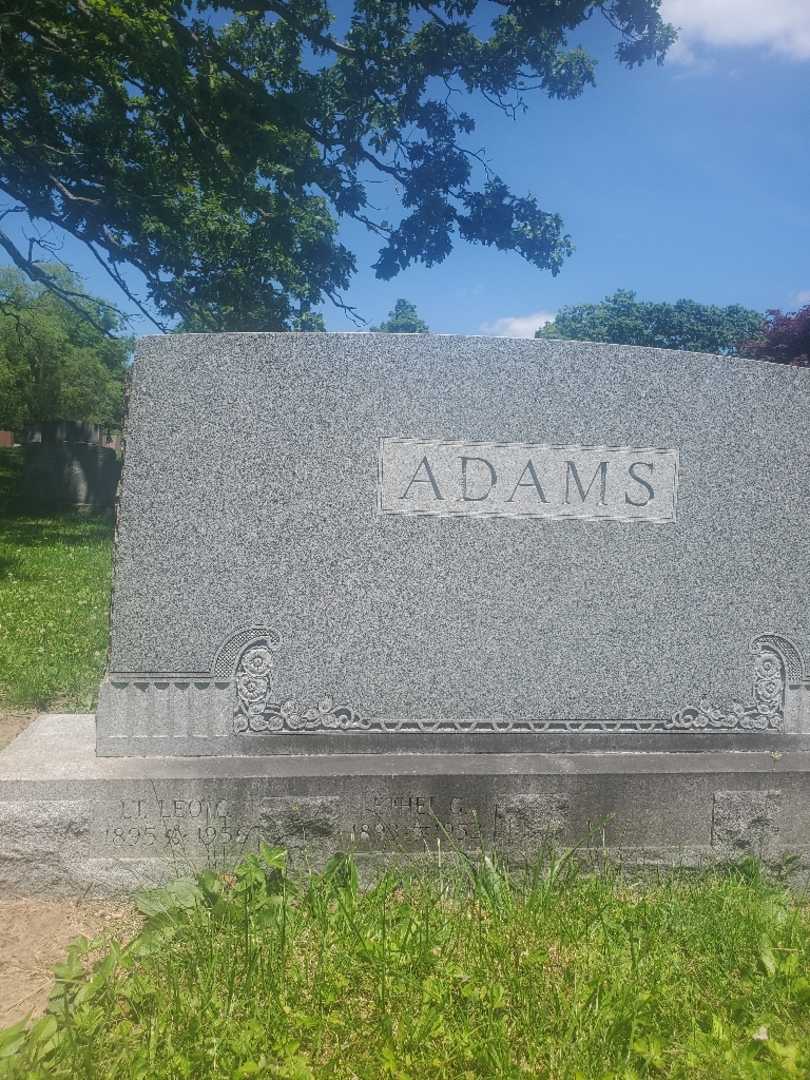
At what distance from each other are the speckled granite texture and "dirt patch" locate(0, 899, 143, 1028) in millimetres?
546

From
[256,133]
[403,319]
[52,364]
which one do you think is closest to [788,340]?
[256,133]

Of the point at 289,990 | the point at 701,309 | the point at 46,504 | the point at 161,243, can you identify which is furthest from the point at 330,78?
the point at 701,309

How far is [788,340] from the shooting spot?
1967 cm

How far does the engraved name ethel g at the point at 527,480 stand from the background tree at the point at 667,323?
1611 inches

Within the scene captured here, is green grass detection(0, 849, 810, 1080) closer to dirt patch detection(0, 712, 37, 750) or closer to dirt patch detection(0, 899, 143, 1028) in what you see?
dirt patch detection(0, 899, 143, 1028)

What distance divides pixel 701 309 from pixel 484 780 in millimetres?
43879

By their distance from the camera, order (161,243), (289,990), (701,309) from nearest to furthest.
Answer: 1. (289,990)
2. (161,243)
3. (701,309)

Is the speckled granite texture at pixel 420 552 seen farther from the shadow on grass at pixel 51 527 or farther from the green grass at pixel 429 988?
the shadow on grass at pixel 51 527

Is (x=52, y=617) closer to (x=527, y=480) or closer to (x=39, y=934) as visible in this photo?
(x=39, y=934)

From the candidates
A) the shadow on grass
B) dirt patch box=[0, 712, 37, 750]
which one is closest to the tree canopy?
the shadow on grass

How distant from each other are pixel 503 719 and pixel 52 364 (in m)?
29.3

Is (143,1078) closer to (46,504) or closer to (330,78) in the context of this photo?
(330,78)

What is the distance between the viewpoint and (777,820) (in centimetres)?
311

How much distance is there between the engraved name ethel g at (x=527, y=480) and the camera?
10.4 feet
